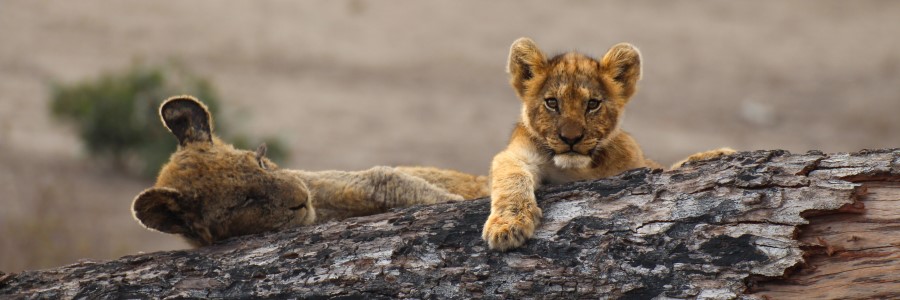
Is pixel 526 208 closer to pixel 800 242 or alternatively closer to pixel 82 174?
pixel 800 242

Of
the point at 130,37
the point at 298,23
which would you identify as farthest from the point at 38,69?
the point at 298,23

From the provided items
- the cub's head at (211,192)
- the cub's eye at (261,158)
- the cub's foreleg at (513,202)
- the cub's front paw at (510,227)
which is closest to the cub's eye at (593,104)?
the cub's foreleg at (513,202)

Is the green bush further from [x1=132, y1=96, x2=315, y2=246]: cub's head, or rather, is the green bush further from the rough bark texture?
the rough bark texture

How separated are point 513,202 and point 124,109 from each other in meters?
16.0

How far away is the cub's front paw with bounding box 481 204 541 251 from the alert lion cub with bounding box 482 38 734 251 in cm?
28

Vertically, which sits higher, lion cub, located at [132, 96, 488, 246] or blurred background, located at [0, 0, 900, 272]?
blurred background, located at [0, 0, 900, 272]

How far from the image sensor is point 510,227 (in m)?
5.74

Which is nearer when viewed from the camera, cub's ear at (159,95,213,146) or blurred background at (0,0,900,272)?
cub's ear at (159,95,213,146)

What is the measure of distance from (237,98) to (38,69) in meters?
4.69

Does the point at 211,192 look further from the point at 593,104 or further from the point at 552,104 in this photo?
the point at 593,104

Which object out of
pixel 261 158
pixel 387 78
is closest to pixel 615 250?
pixel 261 158

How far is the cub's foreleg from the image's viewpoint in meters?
5.76

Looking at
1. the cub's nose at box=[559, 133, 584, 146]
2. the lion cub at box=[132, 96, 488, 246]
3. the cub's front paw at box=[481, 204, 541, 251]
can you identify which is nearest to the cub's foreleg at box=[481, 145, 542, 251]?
the cub's front paw at box=[481, 204, 541, 251]

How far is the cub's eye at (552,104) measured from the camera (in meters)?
6.94
